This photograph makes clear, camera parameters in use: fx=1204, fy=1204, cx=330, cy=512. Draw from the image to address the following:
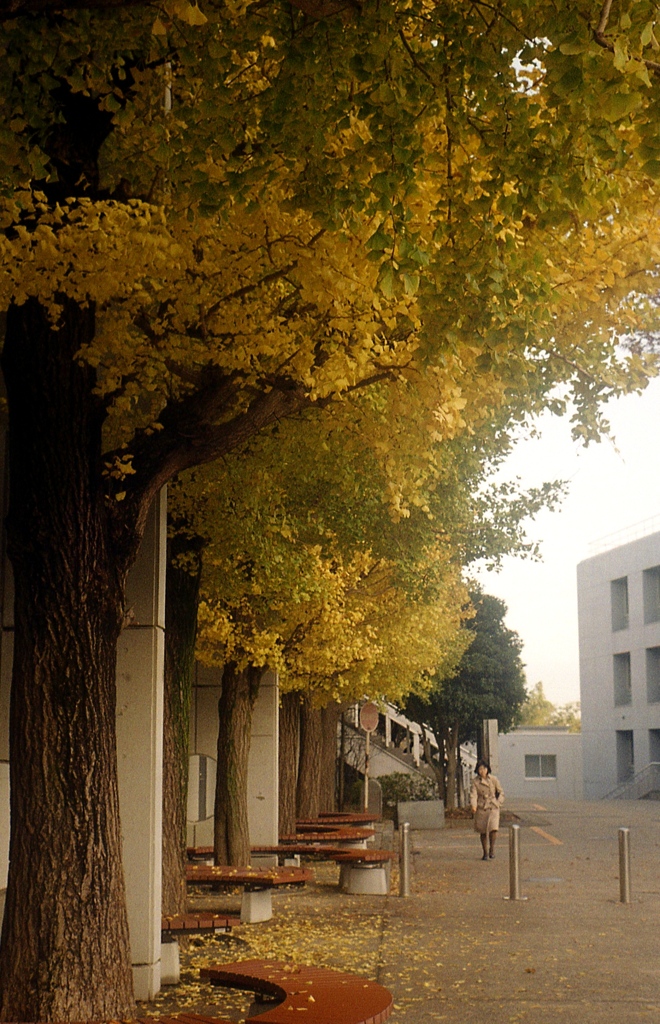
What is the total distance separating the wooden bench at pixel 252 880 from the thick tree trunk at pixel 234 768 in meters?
3.45

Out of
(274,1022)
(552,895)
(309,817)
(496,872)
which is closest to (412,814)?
(309,817)

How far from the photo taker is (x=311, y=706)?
2803 cm

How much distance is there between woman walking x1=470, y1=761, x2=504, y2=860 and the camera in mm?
20688

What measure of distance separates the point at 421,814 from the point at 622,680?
37543mm

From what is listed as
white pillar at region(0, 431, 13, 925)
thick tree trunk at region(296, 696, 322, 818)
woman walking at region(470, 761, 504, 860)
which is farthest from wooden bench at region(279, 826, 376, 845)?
white pillar at region(0, 431, 13, 925)

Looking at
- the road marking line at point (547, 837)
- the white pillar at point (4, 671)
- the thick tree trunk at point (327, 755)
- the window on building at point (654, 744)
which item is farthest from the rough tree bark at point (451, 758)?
the white pillar at point (4, 671)

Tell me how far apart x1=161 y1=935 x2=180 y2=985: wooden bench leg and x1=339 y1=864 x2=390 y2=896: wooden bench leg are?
701 centimetres

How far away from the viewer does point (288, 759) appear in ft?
82.8

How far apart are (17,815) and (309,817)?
20717 millimetres

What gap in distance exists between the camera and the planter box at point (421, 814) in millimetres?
33094

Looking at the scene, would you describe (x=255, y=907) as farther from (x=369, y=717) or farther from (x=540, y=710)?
(x=540, y=710)

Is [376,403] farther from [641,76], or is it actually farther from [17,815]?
[641,76]

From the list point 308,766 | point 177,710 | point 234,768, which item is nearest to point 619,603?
point 308,766

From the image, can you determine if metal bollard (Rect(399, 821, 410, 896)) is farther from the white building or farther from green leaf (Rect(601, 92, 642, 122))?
the white building
